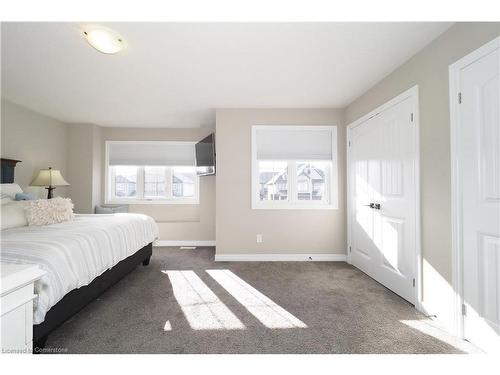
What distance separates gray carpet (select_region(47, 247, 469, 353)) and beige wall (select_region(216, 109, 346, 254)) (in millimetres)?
735

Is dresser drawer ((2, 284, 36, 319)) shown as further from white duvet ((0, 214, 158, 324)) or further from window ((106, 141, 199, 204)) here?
window ((106, 141, 199, 204))

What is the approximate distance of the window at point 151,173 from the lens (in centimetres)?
477

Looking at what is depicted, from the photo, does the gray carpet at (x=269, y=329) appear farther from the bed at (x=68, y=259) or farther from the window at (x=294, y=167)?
the window at (x=294, y=167)

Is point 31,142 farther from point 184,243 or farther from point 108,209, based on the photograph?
point 184,243

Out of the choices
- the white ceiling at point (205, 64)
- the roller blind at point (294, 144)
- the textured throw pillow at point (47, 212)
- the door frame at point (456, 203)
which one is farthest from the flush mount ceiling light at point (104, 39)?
the door frame at point (456, 203)

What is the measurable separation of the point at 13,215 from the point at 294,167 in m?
3.58

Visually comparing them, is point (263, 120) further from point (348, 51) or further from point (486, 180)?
point (486, 180)

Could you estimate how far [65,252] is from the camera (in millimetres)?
1672

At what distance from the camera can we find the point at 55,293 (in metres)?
1.50

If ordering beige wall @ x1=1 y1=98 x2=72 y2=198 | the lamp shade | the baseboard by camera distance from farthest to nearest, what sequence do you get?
the baseboard < the lamp shade < beige wall @ x1=1 y1=98 x2=72 y2=198

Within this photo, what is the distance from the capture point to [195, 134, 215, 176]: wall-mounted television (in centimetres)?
407

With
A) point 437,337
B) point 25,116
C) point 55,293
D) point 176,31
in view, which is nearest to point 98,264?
point 55,293

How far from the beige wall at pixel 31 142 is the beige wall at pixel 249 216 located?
10.1 ft

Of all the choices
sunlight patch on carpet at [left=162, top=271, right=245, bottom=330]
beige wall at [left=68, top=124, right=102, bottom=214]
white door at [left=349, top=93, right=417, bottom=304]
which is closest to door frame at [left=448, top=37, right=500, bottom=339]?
white door at [left=349, top=93, right=417, bottom=304]
